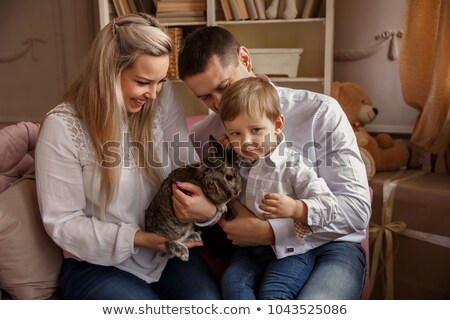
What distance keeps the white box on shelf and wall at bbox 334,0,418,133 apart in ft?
0.79

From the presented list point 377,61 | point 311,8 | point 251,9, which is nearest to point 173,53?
point 251,9

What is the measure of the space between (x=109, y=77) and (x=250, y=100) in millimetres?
346

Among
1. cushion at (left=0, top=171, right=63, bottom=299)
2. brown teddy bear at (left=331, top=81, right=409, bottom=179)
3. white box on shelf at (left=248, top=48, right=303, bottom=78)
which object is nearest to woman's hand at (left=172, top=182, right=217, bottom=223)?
cushion at (left=0, top=171, right=63, bottom=299)

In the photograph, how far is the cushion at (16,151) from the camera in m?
1.42

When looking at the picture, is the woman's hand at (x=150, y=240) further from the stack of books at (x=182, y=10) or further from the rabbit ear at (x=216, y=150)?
the stack of books at (x=182, y=10)

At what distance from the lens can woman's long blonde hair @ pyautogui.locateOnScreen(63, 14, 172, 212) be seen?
1.23 metres

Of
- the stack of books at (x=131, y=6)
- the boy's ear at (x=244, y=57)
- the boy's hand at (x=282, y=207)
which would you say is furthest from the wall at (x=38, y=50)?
the boy's hand at (x=282, y=207)

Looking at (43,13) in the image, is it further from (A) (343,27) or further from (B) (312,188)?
(B) (312,188)

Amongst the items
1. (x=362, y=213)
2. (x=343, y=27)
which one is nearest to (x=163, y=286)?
(x=362, y=213)

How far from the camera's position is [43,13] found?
136 inches

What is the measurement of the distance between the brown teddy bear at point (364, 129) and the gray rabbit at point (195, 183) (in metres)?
1.17

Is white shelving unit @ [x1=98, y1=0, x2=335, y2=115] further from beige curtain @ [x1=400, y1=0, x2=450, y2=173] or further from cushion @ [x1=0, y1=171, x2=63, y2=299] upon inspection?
cushion @ [x1=0, y1=171, x2=63, y2=299]

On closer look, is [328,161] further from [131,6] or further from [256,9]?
[131,6]

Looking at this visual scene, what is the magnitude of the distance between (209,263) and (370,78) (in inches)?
56.1
